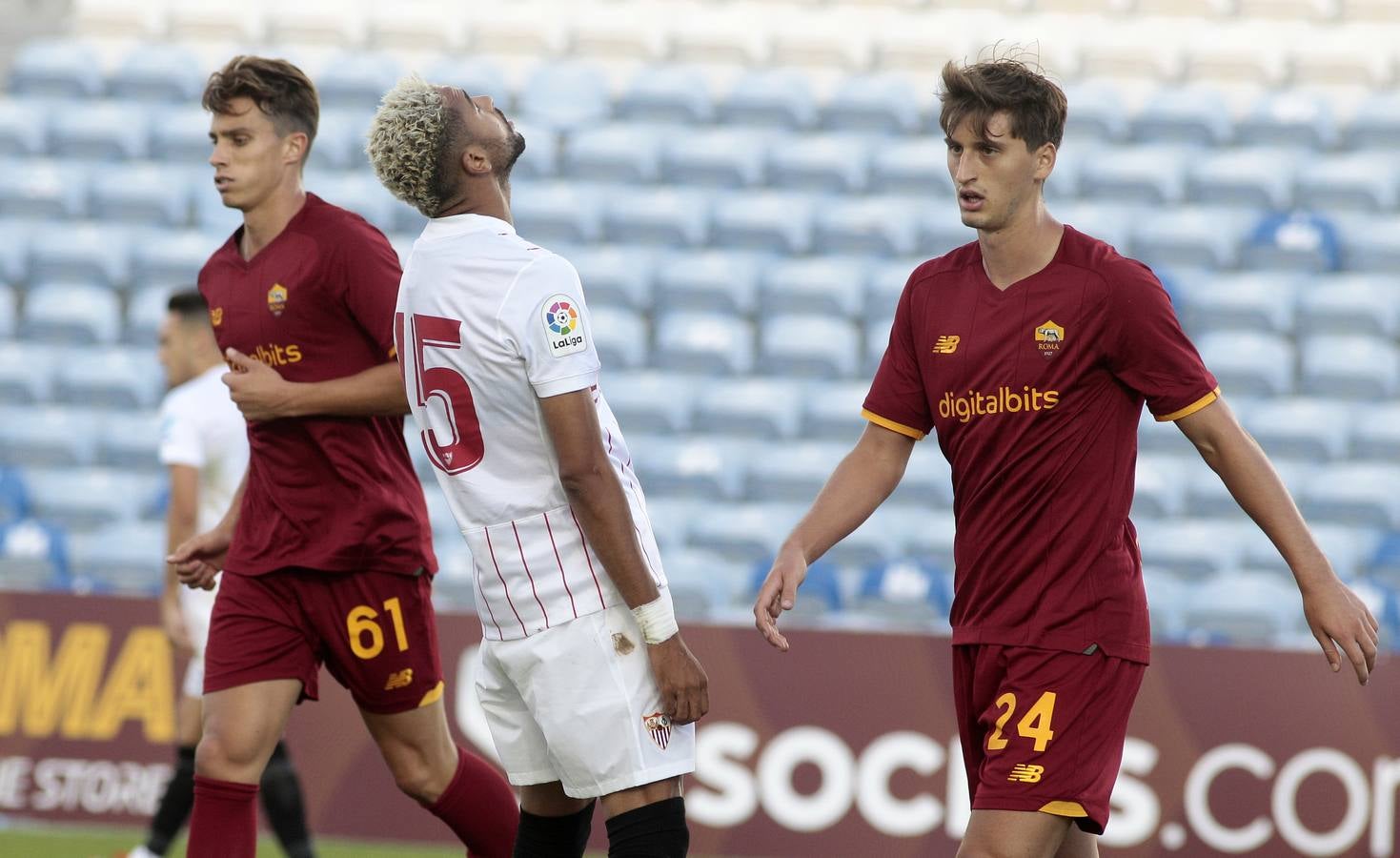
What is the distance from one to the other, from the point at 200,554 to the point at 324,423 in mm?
571

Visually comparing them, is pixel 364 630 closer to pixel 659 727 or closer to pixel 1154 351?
pixel 659 727

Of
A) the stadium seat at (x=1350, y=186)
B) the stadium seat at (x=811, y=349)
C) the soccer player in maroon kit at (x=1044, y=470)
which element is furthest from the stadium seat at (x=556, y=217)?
the soccer player in maroon kit at (x=1044, y=470)

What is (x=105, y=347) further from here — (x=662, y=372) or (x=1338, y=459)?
(x=1338, y=459)

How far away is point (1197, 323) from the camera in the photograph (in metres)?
10.0

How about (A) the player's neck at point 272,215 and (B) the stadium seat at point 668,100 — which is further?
(B) the stadium seat at point 668,100

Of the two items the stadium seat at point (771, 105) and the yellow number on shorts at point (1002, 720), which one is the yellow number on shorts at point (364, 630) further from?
the stadium seat at point (771, 105)

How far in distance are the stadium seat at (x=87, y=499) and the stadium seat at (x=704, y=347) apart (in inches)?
116

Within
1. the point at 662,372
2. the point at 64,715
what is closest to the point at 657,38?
the point at 662,372

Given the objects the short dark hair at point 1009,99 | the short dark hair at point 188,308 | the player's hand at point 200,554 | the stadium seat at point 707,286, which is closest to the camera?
the short dark hair at point 1009,99

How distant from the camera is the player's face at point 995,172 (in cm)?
362

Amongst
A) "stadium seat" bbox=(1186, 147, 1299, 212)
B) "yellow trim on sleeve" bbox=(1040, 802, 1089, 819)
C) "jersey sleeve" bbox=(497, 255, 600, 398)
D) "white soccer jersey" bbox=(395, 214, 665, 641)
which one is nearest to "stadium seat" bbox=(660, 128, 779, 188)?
"stadium seat" bbox=(1186, 147, 1299, 212)

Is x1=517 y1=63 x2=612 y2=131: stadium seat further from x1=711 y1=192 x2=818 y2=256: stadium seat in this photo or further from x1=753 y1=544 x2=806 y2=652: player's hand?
x1=753 y1=544 x2=806 y2=652: player's hand

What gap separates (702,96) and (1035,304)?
337 inches

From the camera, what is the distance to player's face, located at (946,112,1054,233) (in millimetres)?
3621
